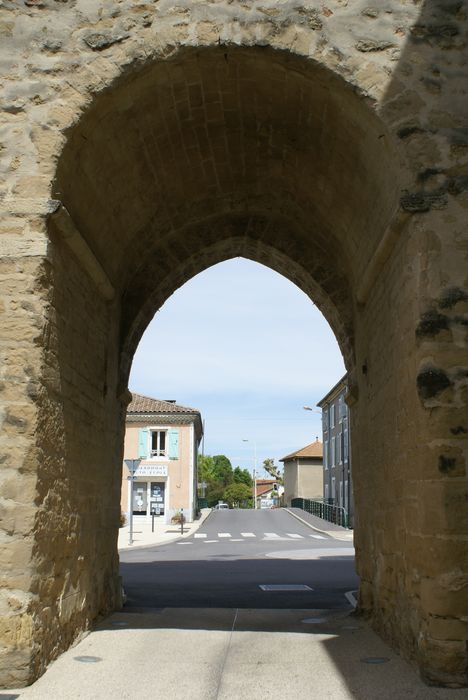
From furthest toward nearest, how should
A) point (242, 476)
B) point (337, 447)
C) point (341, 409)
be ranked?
point (242, 476), point (337, 447), point (341, 409)

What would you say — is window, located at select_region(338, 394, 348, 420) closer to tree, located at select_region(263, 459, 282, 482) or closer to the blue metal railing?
the blue metal railing

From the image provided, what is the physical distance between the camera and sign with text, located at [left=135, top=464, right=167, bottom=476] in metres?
35.3

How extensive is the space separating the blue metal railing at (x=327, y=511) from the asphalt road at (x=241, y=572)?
5.26 m

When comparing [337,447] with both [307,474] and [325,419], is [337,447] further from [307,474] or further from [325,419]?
[307,474]

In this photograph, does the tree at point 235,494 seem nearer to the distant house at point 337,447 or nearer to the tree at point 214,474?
the tree at point 214,474

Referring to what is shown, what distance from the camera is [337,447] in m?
38.6

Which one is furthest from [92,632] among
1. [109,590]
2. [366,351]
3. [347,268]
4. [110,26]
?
[110,26]

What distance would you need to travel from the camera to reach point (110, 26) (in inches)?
211

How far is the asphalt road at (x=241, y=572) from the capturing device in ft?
29.5

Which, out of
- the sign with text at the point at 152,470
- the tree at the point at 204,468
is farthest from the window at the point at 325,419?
the tree at the point at 204,468

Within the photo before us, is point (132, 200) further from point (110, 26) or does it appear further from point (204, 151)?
point (110, 26)

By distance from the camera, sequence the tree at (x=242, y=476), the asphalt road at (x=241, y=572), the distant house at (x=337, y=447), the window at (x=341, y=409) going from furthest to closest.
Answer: the tree at (x=242, y=476)
the window at (x=341, y=409)
the distant house at (x=337, y=447)
the asphalt road at (x=241, y=572)

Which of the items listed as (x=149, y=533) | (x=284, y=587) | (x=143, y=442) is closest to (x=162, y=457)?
(x=143, y=442)

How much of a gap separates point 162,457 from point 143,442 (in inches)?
48.3
